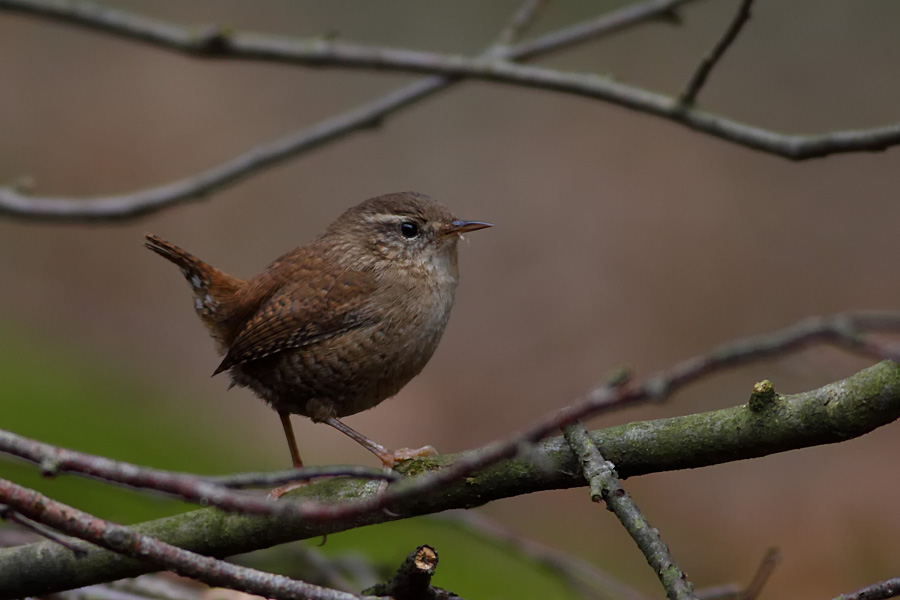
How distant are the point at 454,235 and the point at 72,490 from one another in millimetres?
3113

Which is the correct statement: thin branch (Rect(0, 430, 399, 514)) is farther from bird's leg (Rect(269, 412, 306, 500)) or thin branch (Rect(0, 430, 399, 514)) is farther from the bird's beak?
the bird's beak

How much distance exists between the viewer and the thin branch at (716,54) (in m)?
2.77

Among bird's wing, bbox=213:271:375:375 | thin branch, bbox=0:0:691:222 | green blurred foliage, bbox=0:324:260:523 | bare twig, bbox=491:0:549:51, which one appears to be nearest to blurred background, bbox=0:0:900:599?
green blurred foliage, bbox=0:324:260:523

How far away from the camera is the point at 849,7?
32.8 feet

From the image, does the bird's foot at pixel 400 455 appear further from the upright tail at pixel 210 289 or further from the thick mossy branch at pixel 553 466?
the upright tail at pixel 210 289

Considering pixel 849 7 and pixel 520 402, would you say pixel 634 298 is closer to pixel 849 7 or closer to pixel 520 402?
pixel 520 402

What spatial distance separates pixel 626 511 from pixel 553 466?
0.23 meters

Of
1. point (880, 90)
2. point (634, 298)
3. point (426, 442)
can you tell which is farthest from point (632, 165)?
point (426, 442)

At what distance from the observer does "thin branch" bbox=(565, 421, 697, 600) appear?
1.78m

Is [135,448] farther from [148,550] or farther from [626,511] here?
[626,511]

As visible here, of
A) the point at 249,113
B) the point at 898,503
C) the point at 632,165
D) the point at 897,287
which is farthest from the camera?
the point at 249,113

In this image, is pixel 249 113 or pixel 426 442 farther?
pixel 249 113

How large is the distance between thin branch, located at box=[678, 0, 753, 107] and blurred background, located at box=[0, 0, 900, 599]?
300 cm

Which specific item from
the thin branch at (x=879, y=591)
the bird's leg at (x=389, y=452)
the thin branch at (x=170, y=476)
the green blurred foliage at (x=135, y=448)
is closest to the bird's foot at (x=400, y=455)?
the bird's leg at (x=389, y=452)
